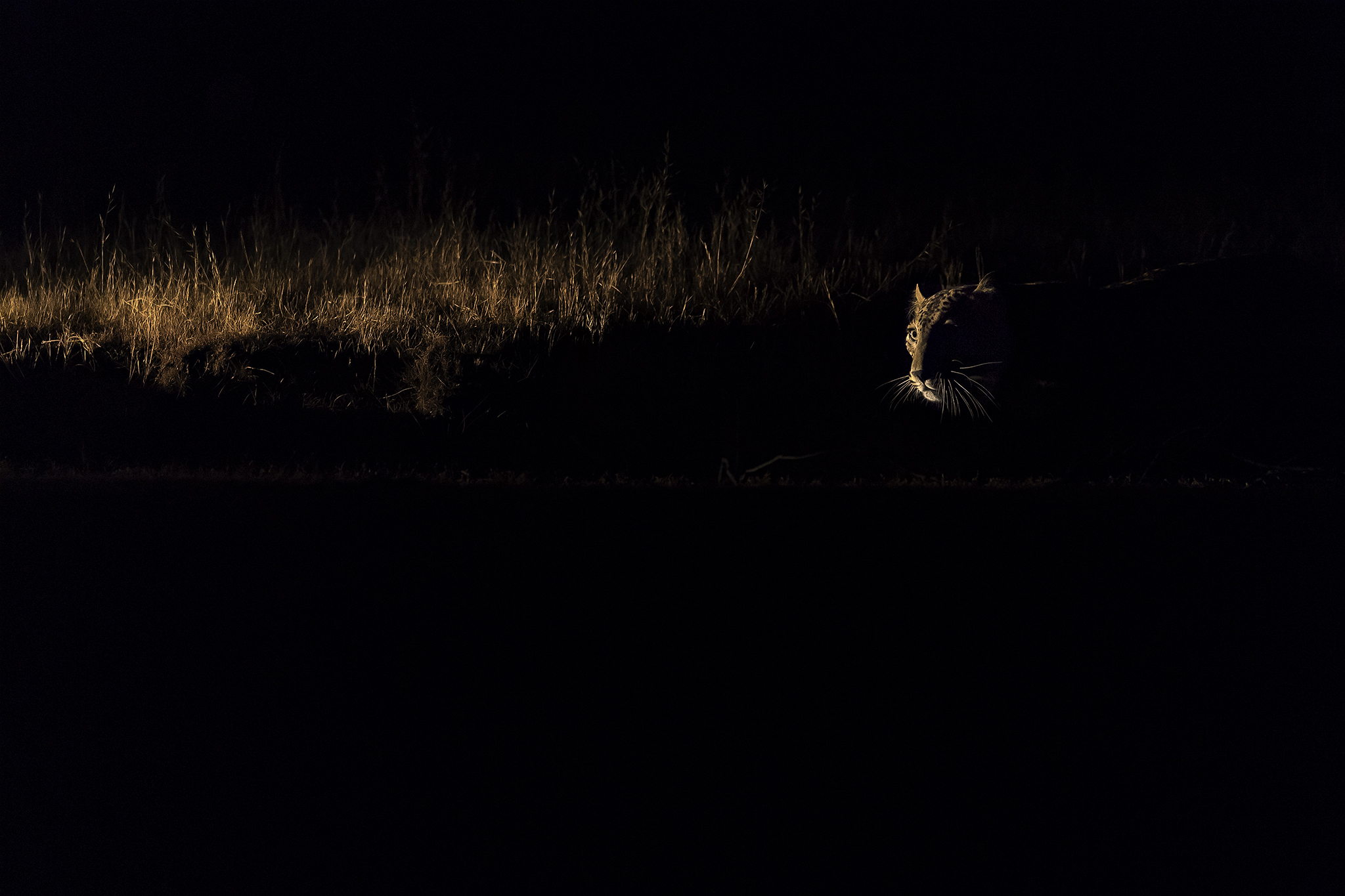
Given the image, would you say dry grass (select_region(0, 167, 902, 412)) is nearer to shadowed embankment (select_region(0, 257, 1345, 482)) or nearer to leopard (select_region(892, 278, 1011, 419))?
shadowed embankment (select_region(0, 257, 1345, 482))

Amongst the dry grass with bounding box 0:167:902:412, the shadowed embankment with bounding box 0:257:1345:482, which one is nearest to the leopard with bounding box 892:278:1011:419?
the shadowed embankment with bounding box 0:257:1345:482

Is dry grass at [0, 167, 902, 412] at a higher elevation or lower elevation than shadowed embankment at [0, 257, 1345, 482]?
higher

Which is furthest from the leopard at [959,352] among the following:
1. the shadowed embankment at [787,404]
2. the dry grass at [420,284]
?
the dry grass at [420,284]

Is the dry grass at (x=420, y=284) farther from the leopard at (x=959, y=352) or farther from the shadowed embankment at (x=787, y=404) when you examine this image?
the leopard at (x=959, y=352)

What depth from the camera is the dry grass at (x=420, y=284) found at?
3.92 metres

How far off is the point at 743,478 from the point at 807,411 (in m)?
0.47

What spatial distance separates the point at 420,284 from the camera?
4.45m

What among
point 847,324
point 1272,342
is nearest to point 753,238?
point 847,324

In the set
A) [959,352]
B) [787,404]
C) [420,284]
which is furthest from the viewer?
[420,284]

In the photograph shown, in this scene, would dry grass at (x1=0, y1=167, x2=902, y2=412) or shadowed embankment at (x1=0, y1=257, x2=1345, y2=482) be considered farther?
dry grass at (x1=0, y1=167, x2=902, y2=412)

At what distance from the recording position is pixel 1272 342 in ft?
11.5

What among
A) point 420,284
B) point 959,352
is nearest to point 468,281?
point 420,284

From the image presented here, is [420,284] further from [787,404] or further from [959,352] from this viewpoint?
[959,352]

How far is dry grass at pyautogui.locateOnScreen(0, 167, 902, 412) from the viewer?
3918 mm
